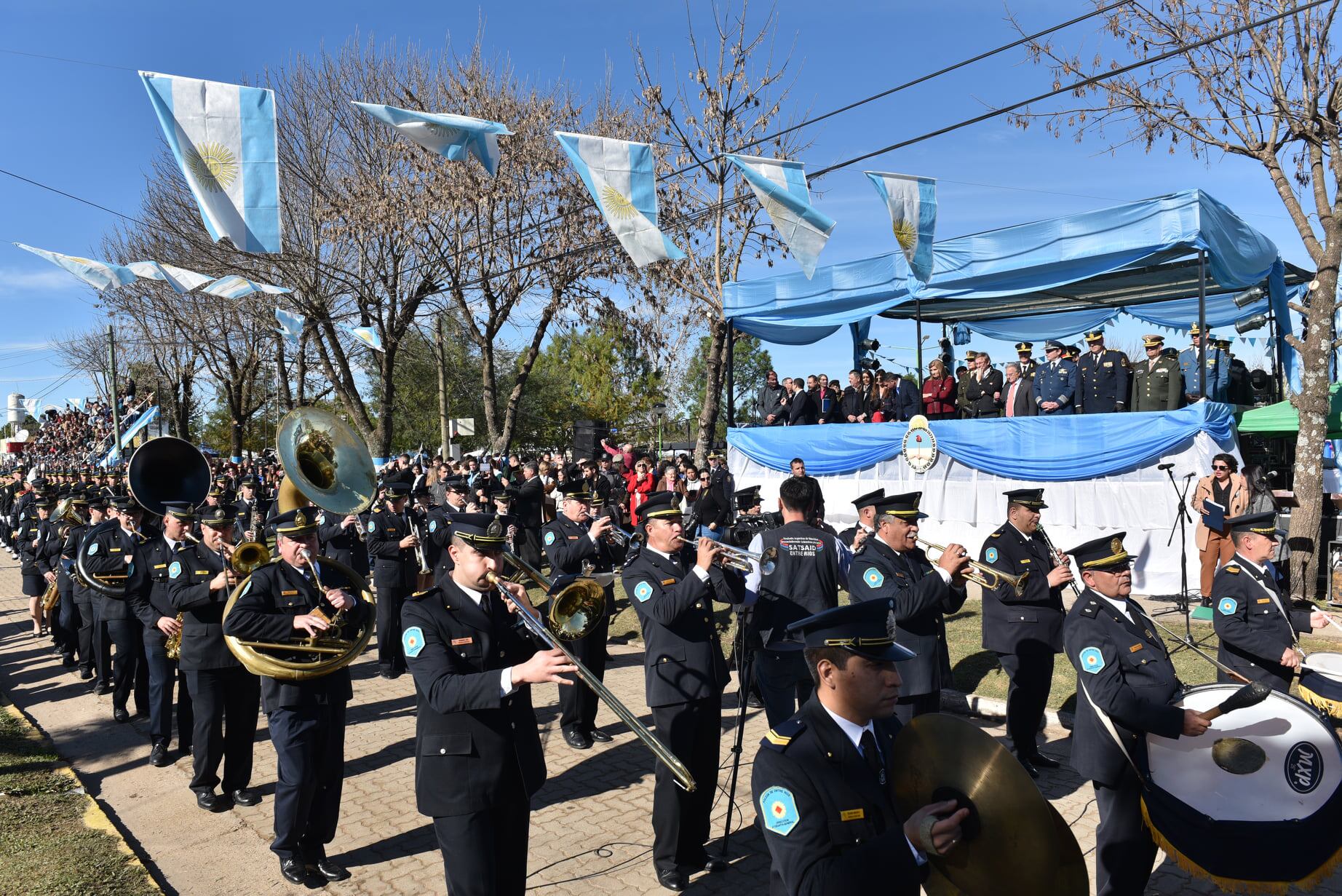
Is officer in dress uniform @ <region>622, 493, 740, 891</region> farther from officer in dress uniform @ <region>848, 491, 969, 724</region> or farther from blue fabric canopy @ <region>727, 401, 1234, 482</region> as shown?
blue fabric canopy @ <region>727, 401, 1234, 482</region>

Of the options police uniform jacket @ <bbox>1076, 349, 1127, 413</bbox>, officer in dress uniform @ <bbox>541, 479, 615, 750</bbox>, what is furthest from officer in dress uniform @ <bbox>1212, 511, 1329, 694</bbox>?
police uniform jacket @ <bbox>1076, 349, 1127, 413</bbox>

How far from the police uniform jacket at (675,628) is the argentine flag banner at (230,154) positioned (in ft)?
18.0

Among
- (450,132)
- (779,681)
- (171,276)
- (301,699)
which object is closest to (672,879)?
(779,681)

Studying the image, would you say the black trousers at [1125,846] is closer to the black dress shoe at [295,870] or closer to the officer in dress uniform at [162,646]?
the black dress shoe at [295,870]

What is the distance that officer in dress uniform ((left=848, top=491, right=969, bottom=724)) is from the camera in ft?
17.9

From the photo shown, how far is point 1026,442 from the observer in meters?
14.0

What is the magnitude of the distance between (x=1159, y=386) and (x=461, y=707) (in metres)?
12.4

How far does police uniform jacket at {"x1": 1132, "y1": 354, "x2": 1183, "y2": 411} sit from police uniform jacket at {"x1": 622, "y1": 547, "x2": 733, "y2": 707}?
10.2m

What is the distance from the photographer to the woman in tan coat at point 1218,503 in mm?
11000

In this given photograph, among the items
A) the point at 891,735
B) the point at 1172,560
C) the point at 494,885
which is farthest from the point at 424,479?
the point at 891,735

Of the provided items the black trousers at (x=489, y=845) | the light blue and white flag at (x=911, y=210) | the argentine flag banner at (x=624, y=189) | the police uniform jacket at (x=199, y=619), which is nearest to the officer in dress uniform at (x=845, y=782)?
the black trousers at (x=489, y=845)

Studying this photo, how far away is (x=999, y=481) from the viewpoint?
14508 mm

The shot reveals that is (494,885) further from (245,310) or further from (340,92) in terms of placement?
(245,310)

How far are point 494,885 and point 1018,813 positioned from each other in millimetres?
2440
